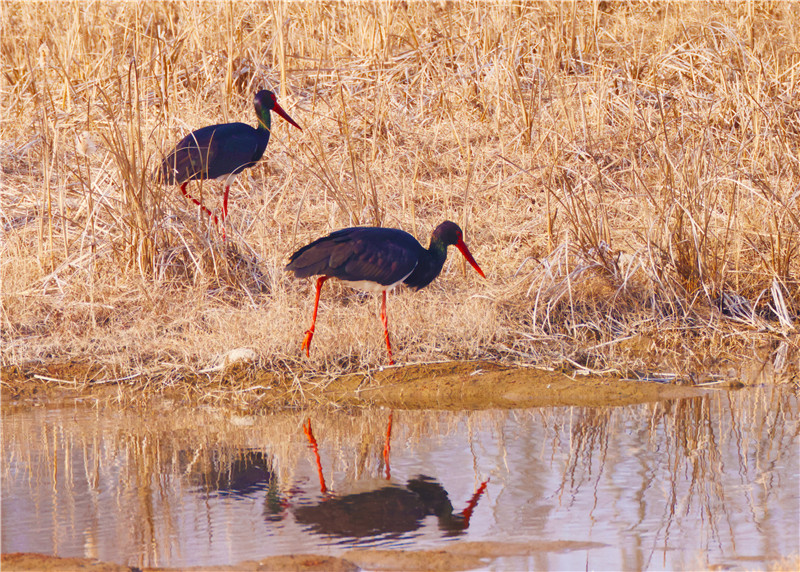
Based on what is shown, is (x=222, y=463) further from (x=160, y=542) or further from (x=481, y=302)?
(x=481, y=302)

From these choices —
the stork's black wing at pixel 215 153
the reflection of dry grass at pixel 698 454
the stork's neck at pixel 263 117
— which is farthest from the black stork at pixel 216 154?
the reflection of dry grass at pixel 698 454

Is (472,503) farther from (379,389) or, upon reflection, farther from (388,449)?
(379,389)

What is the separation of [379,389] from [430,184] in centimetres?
339

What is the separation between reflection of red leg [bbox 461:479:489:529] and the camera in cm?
388

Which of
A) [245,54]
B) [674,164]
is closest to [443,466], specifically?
[674,164]

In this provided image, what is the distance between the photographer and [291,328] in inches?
253

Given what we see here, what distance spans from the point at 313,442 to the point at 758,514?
6.74 feet

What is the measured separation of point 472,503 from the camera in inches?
159

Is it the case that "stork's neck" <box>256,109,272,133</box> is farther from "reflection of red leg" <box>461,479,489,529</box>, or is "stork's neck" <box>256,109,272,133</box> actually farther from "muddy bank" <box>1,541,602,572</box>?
"muddy bank" <box>1,541,602,572</box>

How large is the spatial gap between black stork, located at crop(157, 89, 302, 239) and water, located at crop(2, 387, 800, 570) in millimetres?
2772

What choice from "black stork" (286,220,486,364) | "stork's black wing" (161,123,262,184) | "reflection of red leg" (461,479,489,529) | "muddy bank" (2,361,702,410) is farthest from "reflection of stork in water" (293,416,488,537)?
"stork's black wing" (161,123,262,184)

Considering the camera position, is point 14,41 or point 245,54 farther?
point 14,41

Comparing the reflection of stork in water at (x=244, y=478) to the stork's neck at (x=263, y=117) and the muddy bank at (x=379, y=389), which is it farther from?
the stork's neck at (x=263, y=117)

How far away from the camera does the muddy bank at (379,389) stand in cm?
570
